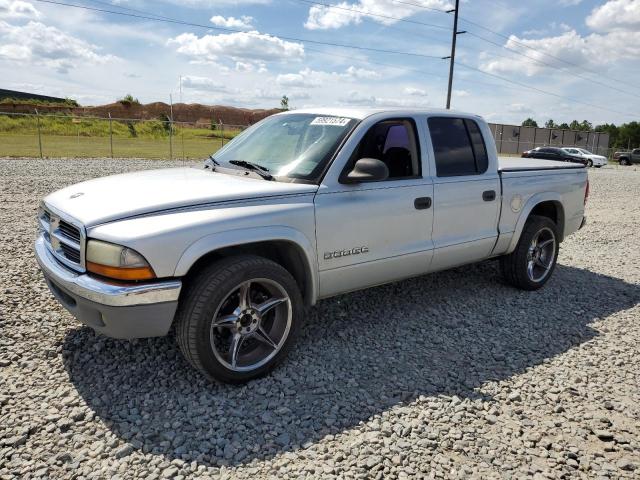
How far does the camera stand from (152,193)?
127 inches

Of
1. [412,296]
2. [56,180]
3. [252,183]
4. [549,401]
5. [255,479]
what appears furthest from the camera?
[56,180]

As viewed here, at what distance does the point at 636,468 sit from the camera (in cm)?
264

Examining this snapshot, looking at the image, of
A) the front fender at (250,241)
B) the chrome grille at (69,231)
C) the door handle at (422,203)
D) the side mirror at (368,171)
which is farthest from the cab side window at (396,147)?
the chrome grille at (69,231)

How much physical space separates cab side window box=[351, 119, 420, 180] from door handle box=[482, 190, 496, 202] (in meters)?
0.87

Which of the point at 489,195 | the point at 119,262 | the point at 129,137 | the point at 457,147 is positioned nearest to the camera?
the point at 119,262

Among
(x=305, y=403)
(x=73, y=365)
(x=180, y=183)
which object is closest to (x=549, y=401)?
(x=305, y=403)

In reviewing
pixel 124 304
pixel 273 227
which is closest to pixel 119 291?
pixel 124 304

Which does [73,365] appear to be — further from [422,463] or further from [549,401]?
[549,401]

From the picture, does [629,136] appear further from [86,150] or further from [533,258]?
[533,258]

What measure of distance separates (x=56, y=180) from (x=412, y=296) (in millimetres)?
10331

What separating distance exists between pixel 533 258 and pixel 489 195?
48.2 inches

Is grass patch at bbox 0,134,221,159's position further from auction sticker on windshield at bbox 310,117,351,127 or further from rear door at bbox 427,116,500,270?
rear door at bbox 427,116,500,270

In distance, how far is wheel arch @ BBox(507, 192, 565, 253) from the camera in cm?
503

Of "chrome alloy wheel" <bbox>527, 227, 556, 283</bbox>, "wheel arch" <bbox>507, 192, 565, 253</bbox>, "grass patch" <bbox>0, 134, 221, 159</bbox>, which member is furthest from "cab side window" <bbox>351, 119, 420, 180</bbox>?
"grass patch" <bbox>0, 134, 221, 159</bbox>
